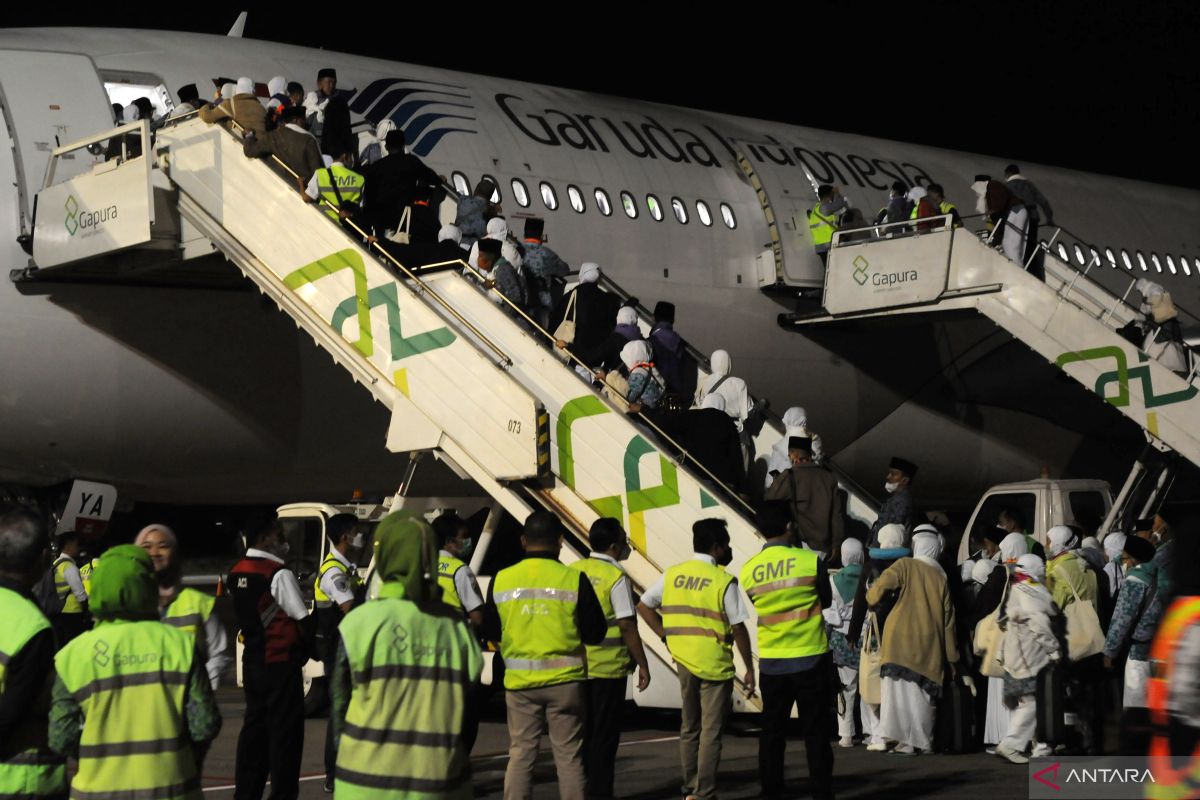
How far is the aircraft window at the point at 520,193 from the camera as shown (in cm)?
1608

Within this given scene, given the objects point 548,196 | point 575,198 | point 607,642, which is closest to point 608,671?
point 607,642

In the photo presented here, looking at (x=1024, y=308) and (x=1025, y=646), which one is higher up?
(x=1024, y=308)

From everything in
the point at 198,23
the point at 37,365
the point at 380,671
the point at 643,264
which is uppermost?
the point at 198,23

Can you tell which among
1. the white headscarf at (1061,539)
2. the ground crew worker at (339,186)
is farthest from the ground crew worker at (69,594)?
the white headscarf at (1061,539)

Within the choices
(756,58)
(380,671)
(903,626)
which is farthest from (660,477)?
(756,58)

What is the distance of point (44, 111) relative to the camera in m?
13.7

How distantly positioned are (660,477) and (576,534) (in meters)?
0.73

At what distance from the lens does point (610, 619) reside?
8.97 metres

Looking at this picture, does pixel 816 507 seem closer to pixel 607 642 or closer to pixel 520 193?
pixel 607 642

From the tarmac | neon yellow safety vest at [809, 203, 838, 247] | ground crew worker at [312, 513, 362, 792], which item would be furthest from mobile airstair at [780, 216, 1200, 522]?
ground crew worker at [312, 513, 362, 792]

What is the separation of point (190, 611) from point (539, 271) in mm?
7721

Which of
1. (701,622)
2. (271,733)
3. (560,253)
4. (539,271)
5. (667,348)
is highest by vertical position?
(560,253)

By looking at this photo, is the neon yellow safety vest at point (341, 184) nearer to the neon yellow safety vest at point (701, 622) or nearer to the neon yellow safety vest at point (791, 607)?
the neon yellow safety vest at point (701, 622)

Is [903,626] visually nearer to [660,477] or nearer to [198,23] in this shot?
[660,477]
